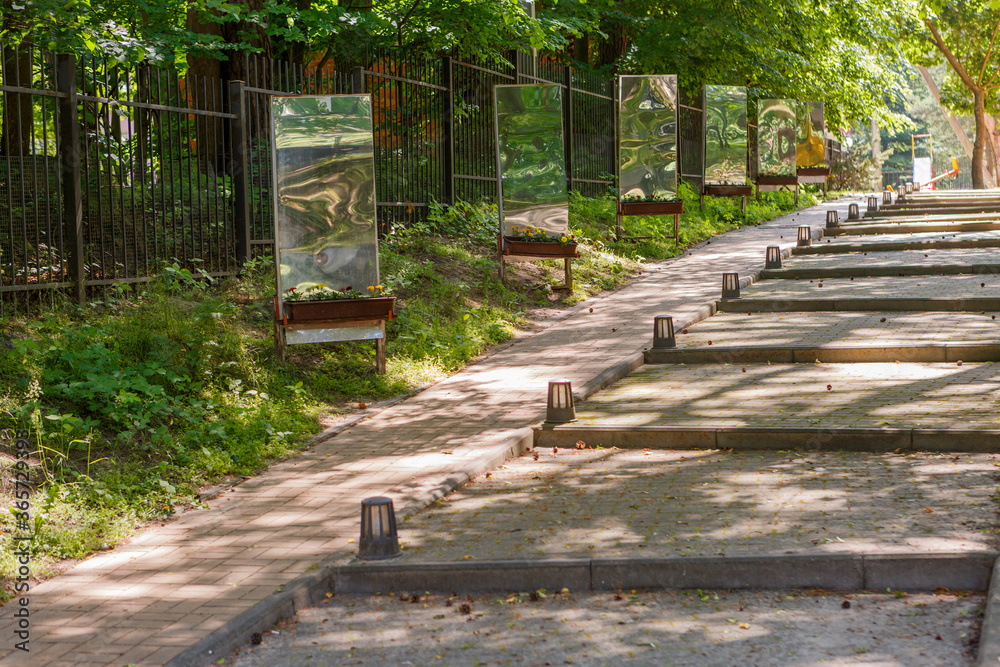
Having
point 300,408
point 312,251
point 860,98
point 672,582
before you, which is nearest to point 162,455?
point 300,408

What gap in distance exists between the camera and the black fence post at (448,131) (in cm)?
1592

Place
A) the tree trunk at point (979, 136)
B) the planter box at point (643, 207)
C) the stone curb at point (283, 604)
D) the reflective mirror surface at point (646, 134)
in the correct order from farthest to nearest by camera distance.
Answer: the tree trunk at point (979, 136), the reflective mirror surface at point (646, 134), the planter box at point (643, 207), the stone curb at point (283, 604)

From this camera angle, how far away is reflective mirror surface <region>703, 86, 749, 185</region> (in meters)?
21.4

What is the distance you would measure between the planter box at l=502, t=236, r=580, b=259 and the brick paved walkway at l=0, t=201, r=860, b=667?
2641mm

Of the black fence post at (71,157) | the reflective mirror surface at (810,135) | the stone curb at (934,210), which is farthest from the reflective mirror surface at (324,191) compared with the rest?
the stone curb at (934,210)

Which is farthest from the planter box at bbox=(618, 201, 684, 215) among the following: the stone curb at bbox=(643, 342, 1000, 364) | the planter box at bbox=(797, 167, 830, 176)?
the planter box at bbox=(797, 167, 830, 176)

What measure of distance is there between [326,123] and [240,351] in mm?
2334

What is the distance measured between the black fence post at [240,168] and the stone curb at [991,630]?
29.1ft

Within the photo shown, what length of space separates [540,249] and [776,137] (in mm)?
12668

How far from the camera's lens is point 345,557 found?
208 inches

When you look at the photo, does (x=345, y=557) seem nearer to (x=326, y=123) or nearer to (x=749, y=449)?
(x=749, y=449)

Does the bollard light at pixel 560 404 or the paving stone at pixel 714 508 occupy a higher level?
the bollard light at pixel 560 404

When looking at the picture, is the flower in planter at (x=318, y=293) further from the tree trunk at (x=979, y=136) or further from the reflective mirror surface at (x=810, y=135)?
the tree trunk at (x=979, y=136)

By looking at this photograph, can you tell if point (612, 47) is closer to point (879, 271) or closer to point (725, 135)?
point (725, 135)
